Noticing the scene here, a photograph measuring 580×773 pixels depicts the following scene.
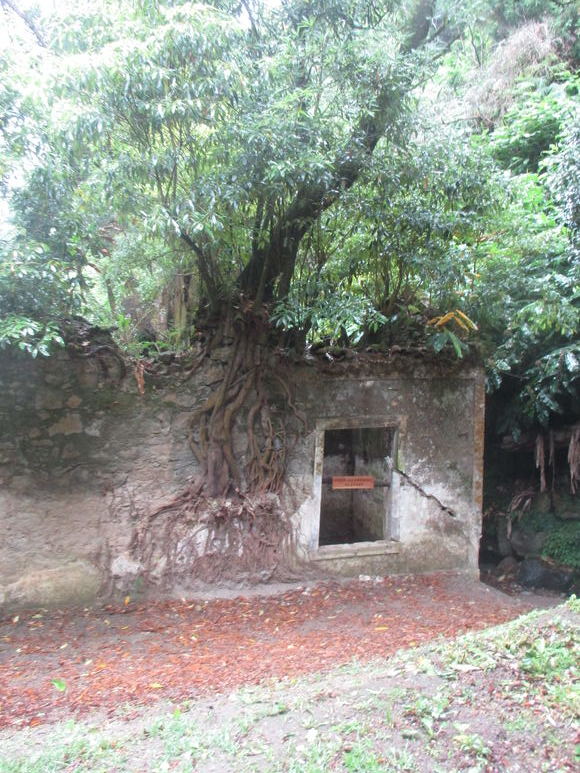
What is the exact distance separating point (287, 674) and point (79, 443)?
260 centimetres

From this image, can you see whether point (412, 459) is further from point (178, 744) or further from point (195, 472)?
point (178, 744)

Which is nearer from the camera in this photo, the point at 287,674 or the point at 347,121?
the point at 287,674

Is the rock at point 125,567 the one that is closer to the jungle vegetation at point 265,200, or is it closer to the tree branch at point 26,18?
the jungle vegetation at point 265,200

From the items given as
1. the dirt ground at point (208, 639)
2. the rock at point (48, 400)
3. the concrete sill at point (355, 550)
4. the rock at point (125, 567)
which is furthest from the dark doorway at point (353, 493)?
the rock at point (48, 400)

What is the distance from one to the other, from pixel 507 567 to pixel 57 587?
6204 mm

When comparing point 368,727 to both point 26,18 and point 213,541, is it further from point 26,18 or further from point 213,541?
point 26,18

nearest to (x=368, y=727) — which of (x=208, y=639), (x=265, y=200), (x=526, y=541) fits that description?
(x=208, y=639)

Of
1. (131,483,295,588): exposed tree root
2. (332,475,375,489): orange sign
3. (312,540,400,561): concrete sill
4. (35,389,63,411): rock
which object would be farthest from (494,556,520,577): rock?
(35,389,63,411): rock

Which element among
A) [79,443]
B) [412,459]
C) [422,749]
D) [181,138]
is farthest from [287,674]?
[181,138]

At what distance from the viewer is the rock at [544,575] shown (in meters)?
7.75

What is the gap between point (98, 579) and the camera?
513 centimetres

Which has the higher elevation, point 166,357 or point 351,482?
point 166,357

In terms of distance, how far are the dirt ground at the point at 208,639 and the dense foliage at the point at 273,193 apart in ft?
7.54

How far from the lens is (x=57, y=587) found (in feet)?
16.4
